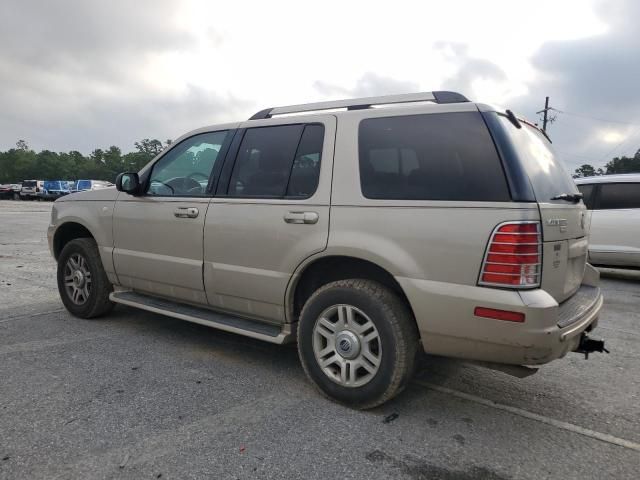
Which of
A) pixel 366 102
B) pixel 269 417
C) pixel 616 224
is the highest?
pixel 366 102

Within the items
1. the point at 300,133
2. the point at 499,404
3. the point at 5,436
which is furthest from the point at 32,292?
the point at 499,404

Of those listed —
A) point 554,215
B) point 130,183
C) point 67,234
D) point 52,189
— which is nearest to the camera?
point 554,215

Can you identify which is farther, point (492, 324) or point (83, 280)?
point (83, 280)

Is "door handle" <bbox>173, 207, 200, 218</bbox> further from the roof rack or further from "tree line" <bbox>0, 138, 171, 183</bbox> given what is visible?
"tree line" <bbox>0, 138, 171, 183</bbox>

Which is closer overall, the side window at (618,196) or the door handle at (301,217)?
the door handle at (301,217)

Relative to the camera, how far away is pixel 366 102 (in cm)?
337

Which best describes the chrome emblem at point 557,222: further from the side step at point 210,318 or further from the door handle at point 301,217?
the side step at point 210,318

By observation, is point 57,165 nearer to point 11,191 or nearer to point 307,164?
point 11,191

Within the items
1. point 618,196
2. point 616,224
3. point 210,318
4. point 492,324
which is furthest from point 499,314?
point 618,196

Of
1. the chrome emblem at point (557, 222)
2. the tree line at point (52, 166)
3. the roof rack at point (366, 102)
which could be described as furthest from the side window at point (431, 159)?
the tree line at point (52, 166)

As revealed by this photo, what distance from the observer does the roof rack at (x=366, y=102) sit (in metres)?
3.08

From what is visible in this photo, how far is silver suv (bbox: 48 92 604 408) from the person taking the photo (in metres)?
2.61

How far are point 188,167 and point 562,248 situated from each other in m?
2.98

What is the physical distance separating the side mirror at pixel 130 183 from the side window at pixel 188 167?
110mm
